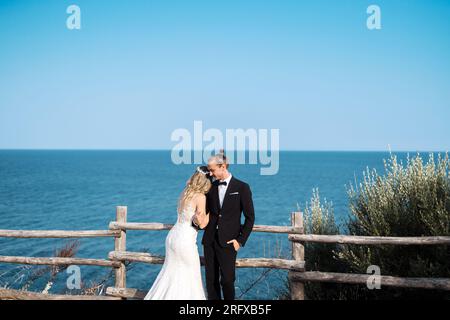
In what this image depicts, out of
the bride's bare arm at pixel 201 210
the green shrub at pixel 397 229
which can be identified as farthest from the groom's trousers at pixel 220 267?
the green shrub at pixel 397 229

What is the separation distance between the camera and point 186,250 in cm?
548

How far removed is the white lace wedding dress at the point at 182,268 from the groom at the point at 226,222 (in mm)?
194

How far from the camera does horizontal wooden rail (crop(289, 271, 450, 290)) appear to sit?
567cm

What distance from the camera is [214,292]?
557 centimetres

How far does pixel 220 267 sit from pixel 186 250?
494 millimetres

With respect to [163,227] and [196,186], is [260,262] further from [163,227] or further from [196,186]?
[196,186]

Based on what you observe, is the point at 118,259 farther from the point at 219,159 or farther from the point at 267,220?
the point at 267,220

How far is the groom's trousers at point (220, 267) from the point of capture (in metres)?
5.37

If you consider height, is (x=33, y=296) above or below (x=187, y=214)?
below

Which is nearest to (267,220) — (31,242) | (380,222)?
(31,242)

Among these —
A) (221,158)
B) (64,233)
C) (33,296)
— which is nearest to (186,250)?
(221,158)

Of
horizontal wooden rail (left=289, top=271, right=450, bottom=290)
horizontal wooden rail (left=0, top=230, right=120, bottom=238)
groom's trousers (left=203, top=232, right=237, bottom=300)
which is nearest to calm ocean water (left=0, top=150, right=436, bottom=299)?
horizontal wooden rail (left=289, top=271, right=450, bottom=290)

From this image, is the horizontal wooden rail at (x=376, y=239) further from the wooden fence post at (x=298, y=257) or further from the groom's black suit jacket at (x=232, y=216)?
the groom's black suit jacket at (x=232, y=216)
